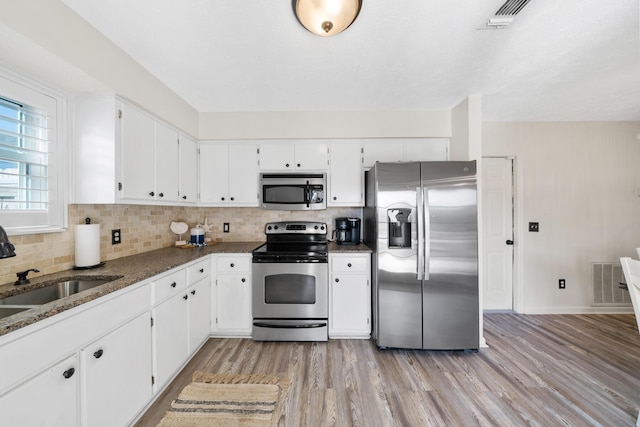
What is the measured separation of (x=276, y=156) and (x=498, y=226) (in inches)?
117

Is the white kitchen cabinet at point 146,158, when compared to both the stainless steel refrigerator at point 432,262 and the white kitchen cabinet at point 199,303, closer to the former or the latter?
the white kitchen cabinet at point 199,303

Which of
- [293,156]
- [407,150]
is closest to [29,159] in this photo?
[293,156]

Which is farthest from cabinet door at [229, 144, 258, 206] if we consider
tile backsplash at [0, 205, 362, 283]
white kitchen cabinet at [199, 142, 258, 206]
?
tile backsplash at [0, 205, 362, 283]

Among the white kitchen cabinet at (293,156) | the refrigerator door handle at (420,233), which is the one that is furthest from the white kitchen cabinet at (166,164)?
the refrigerator door handle at (420,233)

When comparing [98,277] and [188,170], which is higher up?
[188,170]

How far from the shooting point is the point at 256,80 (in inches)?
86.7

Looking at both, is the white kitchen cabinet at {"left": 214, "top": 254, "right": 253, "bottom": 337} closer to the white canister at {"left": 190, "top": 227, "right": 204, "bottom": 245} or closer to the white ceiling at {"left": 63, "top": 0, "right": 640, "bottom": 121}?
the white canister at {"left": 190, "top": 227, "right": 204, "bottom": 245}

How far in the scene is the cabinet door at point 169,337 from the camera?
172 cm

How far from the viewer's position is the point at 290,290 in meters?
2.52

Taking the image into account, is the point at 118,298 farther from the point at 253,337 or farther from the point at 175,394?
the point at 253,337

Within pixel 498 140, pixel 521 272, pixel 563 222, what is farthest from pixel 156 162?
pixel 563 222

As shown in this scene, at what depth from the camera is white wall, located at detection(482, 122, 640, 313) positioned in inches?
125

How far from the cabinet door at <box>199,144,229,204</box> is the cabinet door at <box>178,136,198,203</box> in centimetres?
8

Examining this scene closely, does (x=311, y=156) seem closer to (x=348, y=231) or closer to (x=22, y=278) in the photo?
(x=348, y=231)
